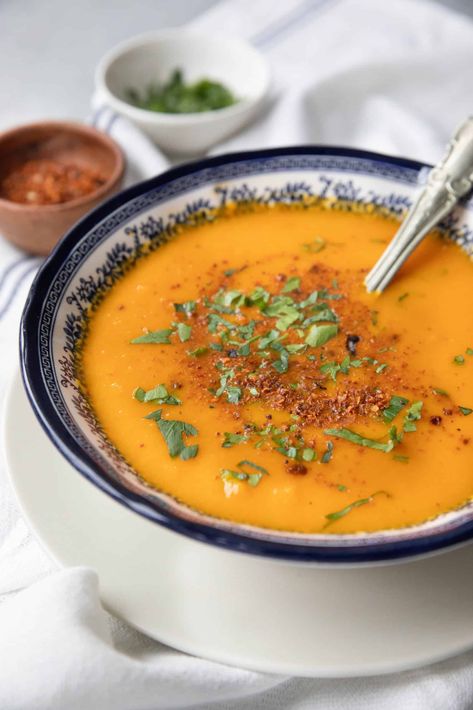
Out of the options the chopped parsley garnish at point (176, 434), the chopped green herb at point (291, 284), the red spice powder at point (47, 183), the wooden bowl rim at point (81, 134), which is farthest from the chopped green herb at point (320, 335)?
the red spice powder at point (47, 183)

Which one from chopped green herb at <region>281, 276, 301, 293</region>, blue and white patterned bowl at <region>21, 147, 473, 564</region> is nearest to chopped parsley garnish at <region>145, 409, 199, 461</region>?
blue and white patterned bowl at <region>21, 147, 473, 564</region>

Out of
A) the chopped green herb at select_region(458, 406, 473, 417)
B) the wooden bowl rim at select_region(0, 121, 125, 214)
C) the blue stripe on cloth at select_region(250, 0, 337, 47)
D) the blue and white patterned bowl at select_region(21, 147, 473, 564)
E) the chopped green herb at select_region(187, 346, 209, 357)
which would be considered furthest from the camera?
the blue stripe on cloth at select_region(250, 0, 337, 47)

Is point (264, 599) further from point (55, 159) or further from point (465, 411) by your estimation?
point (55, 159)

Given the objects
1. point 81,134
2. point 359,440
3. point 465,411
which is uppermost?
point 81,134

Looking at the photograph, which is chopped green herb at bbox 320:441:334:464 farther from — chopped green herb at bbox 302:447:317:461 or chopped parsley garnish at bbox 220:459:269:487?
chopped parsley garnish at bbox 220:459:269:487

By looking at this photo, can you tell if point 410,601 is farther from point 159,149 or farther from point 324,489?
point 159,149

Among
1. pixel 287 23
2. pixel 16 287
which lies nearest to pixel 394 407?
pixel 16 287

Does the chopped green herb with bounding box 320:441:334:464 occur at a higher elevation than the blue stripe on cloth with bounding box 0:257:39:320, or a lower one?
lower
